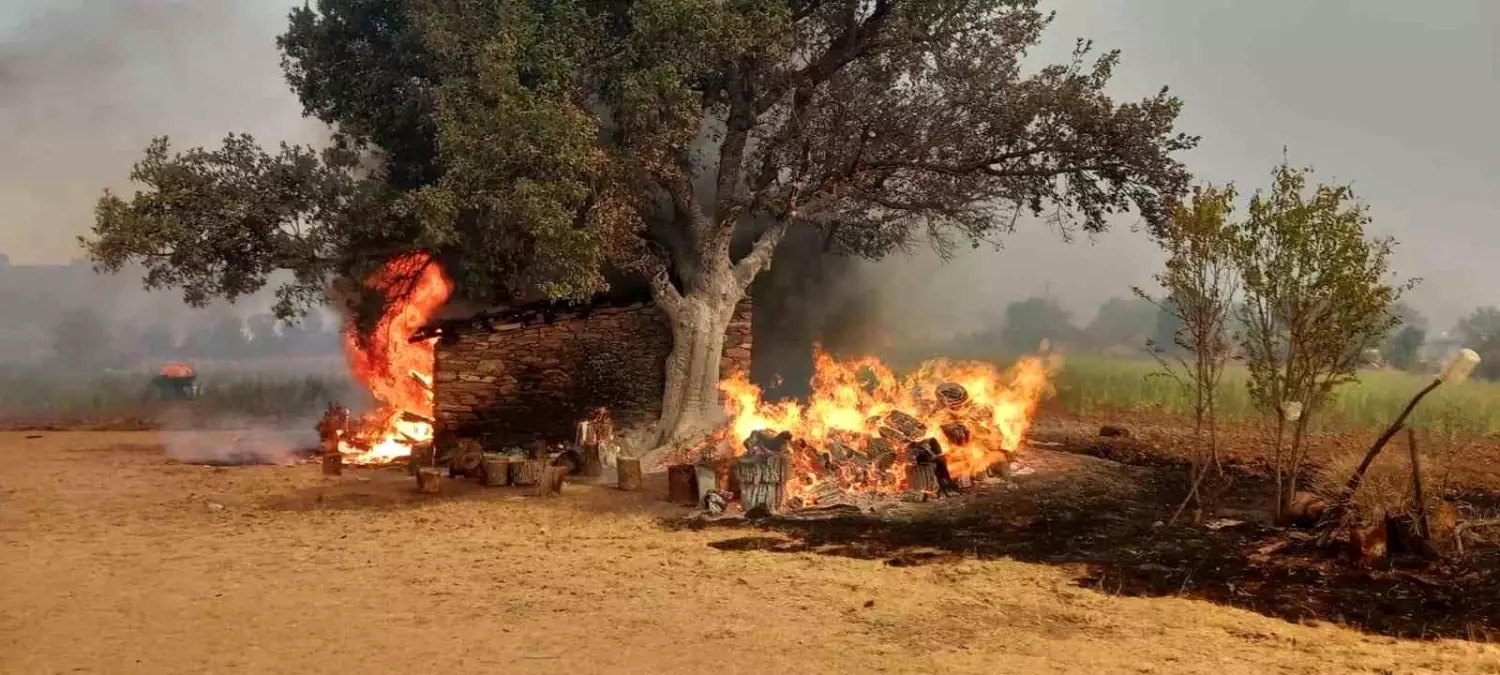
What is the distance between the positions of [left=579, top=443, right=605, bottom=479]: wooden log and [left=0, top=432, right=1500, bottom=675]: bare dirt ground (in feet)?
8.94

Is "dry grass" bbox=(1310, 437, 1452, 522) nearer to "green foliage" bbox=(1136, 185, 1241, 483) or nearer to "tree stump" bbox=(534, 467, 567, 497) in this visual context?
"green foliage" bbox=(1136, 185, 1241, 483)

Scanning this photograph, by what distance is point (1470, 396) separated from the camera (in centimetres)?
2789

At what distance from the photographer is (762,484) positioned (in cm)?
1422

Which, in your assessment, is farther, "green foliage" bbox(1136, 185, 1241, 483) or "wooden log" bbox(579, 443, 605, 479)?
"wooden log" bbox(579, 443, 605, 479)

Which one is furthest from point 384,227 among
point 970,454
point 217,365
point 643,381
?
point 217,365

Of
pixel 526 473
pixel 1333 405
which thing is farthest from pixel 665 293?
pixel 1333 405

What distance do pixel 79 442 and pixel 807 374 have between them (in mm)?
17511

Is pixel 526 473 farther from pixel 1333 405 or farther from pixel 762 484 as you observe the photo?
pixel 1333 405

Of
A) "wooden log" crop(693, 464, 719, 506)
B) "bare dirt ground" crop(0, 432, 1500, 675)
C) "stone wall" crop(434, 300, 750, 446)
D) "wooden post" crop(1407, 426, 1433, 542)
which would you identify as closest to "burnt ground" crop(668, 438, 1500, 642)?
"bare dirt ground" crop(0, 432, 1500, 675)

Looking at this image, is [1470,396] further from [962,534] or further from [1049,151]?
[962,534]

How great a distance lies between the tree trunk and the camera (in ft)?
62.4

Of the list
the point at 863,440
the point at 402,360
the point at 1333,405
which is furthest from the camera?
the point at 1333,405

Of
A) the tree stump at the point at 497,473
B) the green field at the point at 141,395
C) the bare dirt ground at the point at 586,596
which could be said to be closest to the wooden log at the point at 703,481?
the bare dirt ground at the point at 586,596

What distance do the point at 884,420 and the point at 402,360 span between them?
1115 centimetres
